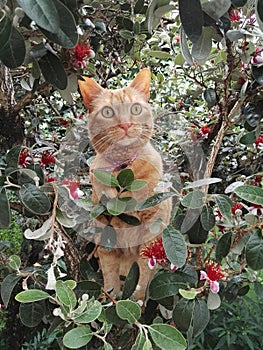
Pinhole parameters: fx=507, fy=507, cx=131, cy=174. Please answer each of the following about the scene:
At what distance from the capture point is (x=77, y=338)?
26.0 inches

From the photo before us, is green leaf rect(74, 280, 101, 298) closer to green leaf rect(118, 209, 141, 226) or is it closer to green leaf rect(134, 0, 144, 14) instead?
green leaf rect(118, 209, 141, 226)

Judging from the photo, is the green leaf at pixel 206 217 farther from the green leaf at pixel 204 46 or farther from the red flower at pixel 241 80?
the red flower at pixel 241 80

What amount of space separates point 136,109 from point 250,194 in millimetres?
217

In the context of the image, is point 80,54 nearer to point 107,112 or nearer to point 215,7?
point 107,112

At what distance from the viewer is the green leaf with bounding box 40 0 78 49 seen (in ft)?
1.66

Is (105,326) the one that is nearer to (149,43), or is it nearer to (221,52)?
(221,52)

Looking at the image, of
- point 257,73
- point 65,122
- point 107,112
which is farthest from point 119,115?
point 65,122

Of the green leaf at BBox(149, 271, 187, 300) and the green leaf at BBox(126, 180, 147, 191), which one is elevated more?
the green leaf at BBox(126, 180, 147, 191)

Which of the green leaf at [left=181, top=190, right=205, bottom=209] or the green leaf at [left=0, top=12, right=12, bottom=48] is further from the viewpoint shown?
the green leaf at [left=181, top=190, right=205, bottom=209]

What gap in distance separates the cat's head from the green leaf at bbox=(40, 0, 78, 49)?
0.24m

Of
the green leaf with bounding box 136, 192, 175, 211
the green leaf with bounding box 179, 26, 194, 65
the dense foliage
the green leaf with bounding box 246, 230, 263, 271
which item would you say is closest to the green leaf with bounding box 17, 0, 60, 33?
the dense foliage

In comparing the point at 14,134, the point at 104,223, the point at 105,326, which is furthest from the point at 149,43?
the point at 105,326

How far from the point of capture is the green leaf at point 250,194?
70cm

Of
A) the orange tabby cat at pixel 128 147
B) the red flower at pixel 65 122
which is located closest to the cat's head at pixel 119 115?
the orange tabby cat at pixel 128 147
